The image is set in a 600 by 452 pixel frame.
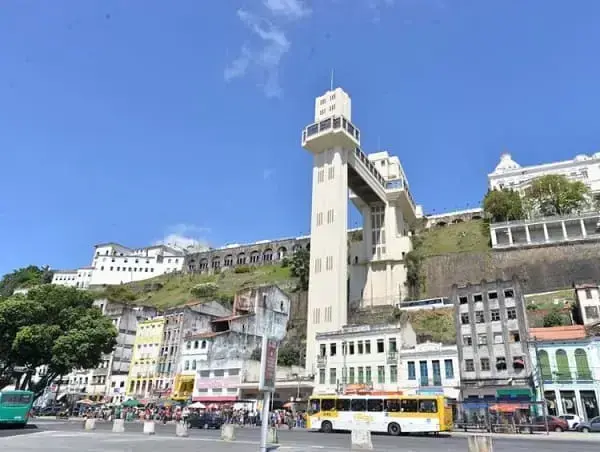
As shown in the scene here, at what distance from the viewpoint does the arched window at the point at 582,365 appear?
37.6 metres

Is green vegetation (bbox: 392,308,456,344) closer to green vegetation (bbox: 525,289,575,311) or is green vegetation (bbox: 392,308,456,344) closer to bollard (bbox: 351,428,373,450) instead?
green vegetation (bbox: 525,289,575,311)

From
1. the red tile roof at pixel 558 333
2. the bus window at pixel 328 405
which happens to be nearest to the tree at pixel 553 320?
the red tile roof at pixel 558 333

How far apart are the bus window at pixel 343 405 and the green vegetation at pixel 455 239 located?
45358mm

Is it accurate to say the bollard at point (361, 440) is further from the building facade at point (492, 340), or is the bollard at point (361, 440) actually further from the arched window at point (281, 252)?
the arched window at point (281, 252)

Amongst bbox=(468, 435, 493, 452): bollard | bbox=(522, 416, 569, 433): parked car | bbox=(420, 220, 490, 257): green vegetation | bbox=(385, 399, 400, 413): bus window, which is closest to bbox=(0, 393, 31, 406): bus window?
bbox=(385, 399, 400, 413): bus window

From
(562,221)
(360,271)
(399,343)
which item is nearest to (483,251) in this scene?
(562,221)

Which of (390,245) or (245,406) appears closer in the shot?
(245,406)

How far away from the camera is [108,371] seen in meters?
63.4

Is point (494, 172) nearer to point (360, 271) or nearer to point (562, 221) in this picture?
point (562, 221)

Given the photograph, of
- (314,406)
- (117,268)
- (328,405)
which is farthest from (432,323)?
(117,268)

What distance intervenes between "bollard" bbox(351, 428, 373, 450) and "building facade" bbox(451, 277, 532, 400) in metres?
26.3

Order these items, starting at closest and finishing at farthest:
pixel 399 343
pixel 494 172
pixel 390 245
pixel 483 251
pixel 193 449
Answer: pixel 193 449 → pixel 399 343 → pixel 483 251 → pixel 390 245 → pixel 494 172

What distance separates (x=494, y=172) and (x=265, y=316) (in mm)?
67716

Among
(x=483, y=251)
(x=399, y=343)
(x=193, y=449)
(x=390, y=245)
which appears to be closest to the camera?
(x=193, y=449)
